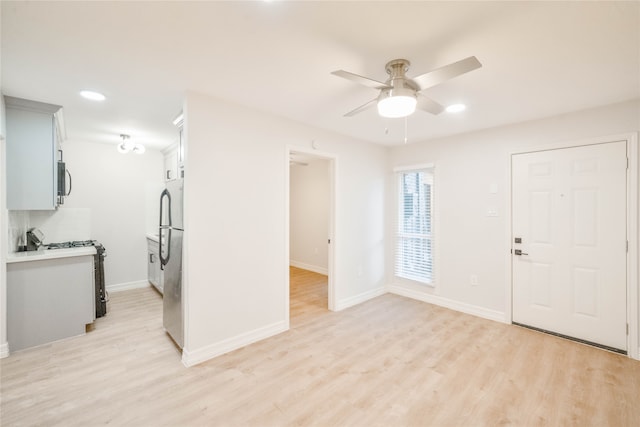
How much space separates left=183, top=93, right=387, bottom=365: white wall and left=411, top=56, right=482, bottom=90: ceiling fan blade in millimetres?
1748

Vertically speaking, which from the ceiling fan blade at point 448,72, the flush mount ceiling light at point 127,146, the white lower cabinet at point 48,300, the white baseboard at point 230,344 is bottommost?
the white baseboard at point 230,344

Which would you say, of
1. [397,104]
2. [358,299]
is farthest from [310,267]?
[397,104]

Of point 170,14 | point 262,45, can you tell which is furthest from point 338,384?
point 170,14

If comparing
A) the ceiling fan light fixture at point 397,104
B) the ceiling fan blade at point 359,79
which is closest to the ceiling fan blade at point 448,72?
the ceiling fan light fixture at point 397,104

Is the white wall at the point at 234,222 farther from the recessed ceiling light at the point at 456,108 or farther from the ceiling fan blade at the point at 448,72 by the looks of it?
the ceiling fan blade at the point at 448,72

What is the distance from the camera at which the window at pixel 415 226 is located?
13.7 ft

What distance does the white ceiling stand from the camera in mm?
1440

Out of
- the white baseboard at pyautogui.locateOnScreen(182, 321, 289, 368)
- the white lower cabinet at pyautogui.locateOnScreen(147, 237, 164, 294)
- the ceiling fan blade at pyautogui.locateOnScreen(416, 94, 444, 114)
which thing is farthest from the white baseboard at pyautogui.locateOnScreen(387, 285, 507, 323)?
the white lower cabinet at pyautogui.locateOnScreen(147, 237, 164, 294)

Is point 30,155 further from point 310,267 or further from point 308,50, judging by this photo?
point 310,267

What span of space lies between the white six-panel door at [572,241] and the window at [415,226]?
1.09 metres

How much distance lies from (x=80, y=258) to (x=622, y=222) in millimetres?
5709

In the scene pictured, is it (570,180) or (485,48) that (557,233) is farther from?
(485,48)

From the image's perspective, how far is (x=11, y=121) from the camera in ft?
8.60

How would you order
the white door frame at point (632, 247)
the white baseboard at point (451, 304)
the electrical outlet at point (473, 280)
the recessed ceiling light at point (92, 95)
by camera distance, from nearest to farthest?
the recessed ceiling light at point (92, 95)
the white door frame at point (632, 247)
the white baseboard at point (451, 304)
the electrical outlet at point (473, 280)
